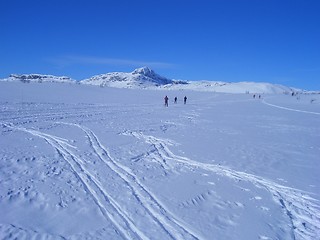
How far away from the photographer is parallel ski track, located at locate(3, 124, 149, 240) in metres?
5.60

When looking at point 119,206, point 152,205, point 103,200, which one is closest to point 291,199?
point 152,205

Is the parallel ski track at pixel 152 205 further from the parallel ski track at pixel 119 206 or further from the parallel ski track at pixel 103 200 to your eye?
the parallel ski track at pixel 103 200

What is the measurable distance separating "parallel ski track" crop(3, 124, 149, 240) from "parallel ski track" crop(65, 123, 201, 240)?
1.68 ft

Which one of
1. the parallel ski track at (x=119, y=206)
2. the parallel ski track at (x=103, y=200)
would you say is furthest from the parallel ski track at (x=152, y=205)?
the parallel ski track at (x=103, y=200)

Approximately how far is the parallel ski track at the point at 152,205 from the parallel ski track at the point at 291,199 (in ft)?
6.13

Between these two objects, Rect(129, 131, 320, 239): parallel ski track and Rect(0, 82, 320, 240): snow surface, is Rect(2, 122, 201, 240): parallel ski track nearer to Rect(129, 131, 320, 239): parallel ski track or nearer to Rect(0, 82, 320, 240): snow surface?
Rect(0, 82, 320, 240): snow surface

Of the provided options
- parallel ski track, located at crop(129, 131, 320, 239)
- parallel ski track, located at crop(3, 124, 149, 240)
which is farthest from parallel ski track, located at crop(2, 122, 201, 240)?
parallel ski track, located at crop(129, 131, 320, 239)

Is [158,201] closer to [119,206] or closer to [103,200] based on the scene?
[119,206]

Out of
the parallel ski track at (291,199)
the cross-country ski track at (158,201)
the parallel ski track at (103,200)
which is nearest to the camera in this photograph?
the parallel ski track at (103,200)

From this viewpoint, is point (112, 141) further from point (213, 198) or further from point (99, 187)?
point (213, 198)

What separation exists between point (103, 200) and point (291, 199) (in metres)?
4.23

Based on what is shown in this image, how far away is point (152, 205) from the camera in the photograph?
22.0ft

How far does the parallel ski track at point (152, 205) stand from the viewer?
5.65 m

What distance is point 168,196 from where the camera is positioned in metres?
7.30
